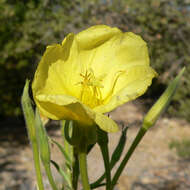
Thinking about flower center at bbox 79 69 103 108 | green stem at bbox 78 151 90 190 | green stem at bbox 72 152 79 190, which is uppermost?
flower center at bbox 79 69 103 108

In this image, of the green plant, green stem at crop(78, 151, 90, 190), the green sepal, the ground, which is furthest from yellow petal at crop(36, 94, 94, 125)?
the green plant

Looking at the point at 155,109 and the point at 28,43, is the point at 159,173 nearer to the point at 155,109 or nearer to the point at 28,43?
the point at 28,43

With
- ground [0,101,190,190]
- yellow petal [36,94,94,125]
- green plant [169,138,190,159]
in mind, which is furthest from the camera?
green plant [169,138,190,159]

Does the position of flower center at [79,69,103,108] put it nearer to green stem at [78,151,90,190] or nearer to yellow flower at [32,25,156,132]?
yellow flower at [32,25,156,132]

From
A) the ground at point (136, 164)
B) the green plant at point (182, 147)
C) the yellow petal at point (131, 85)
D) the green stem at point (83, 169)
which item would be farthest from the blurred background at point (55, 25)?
the green stem at point (83, 169)

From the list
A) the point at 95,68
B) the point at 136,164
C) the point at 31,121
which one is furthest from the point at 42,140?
the point at 136,164

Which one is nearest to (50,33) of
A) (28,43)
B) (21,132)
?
(28,43)

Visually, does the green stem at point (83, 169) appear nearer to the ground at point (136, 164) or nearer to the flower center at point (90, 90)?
the flower center at point (90, 90)

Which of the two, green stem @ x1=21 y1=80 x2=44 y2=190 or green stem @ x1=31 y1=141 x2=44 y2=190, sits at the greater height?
green stem @ x1=21 y1=80 x2=44 y2=190
